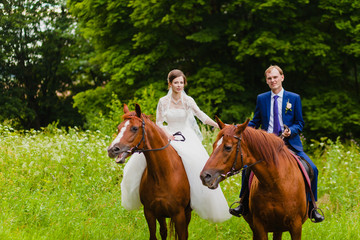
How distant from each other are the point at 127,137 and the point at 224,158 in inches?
44.6

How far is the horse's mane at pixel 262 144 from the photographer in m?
3.53

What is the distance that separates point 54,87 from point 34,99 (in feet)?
5.16

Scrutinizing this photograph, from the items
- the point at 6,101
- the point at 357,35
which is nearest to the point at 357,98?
the point at 357,35

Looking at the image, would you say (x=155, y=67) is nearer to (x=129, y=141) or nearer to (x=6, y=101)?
(x=6, y=101)

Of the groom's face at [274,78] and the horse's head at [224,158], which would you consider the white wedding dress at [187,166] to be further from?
the horse's head at [224,158]

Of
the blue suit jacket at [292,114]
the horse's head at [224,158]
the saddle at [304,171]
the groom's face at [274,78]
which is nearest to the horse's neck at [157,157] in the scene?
the saddle at [304,171]

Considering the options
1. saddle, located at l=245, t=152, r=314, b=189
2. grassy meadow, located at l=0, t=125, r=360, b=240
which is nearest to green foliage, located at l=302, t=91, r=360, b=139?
grassy meadow, located at l=0, t=125, r=360, b=240

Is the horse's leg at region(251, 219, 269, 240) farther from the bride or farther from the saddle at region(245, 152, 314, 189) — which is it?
the bride

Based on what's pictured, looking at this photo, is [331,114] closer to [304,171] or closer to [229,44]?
[229,44]

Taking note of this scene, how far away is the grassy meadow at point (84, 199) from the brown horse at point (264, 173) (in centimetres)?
201

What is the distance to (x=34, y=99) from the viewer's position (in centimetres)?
2295

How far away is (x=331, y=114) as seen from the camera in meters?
12.6

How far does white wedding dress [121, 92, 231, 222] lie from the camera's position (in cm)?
479

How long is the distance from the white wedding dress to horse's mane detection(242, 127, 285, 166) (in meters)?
1.33
